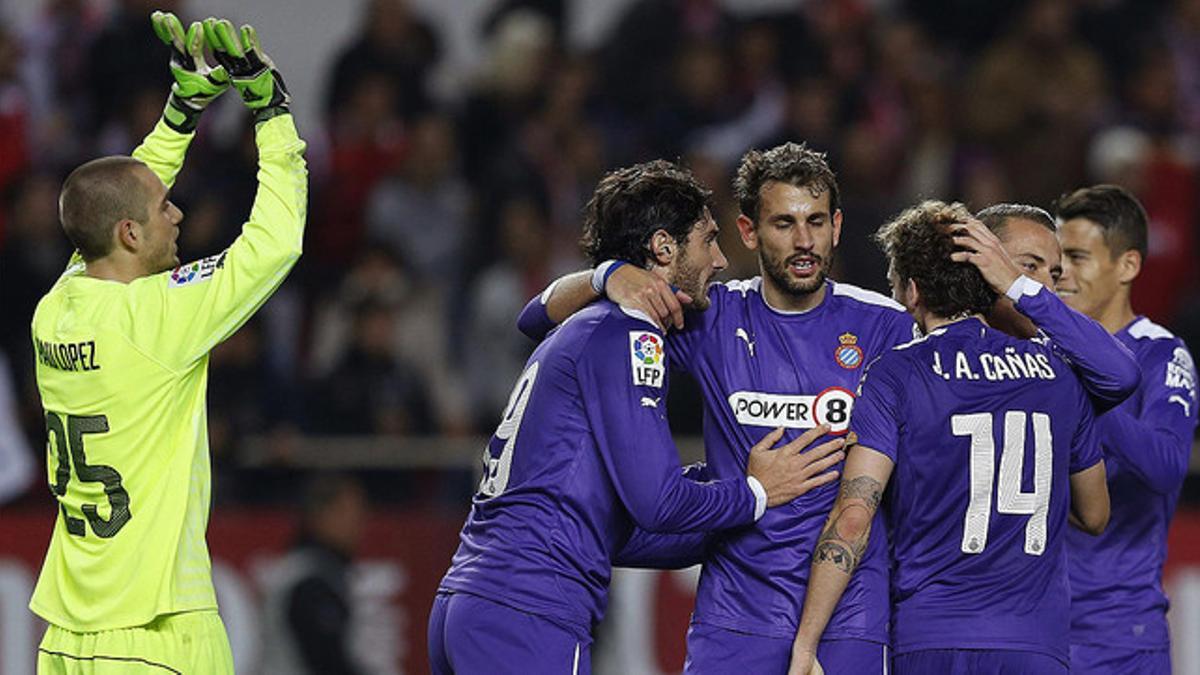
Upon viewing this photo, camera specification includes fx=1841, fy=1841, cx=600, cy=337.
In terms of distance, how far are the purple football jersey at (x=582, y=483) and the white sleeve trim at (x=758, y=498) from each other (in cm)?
2

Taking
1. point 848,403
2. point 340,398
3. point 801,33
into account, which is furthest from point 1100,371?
point 801,33

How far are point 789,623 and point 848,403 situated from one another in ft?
2.40

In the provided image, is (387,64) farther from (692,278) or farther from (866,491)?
(866,491)

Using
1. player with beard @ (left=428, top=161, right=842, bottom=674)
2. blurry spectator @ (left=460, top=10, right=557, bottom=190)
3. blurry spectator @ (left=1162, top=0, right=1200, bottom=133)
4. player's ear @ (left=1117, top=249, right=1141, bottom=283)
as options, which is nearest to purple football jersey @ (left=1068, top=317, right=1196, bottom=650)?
player's ear @ (left=1117, top=249, right=1141, bottom=283)

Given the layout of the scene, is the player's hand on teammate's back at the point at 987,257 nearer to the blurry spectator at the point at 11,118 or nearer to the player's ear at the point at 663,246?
the player's ear at the point at 663,246

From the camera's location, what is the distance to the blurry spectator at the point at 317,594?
33.4 ft

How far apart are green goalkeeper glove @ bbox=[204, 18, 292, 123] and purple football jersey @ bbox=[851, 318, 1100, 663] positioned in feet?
6.85

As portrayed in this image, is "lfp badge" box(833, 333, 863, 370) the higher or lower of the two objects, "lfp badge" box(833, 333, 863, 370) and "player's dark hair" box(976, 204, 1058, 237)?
the lower

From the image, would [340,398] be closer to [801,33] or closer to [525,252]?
[525,252]

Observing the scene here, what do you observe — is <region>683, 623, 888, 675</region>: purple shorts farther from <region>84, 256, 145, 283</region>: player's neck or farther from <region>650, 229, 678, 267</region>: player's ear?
<region>84, 256, 145, 283</region>: player's neck

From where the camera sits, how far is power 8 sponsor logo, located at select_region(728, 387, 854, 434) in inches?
235

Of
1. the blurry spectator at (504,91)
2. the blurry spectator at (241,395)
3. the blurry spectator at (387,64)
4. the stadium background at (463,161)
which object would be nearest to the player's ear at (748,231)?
the stadium background at (463,161)

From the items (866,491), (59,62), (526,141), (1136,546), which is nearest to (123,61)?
(59,62)

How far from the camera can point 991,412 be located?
18.2ft
